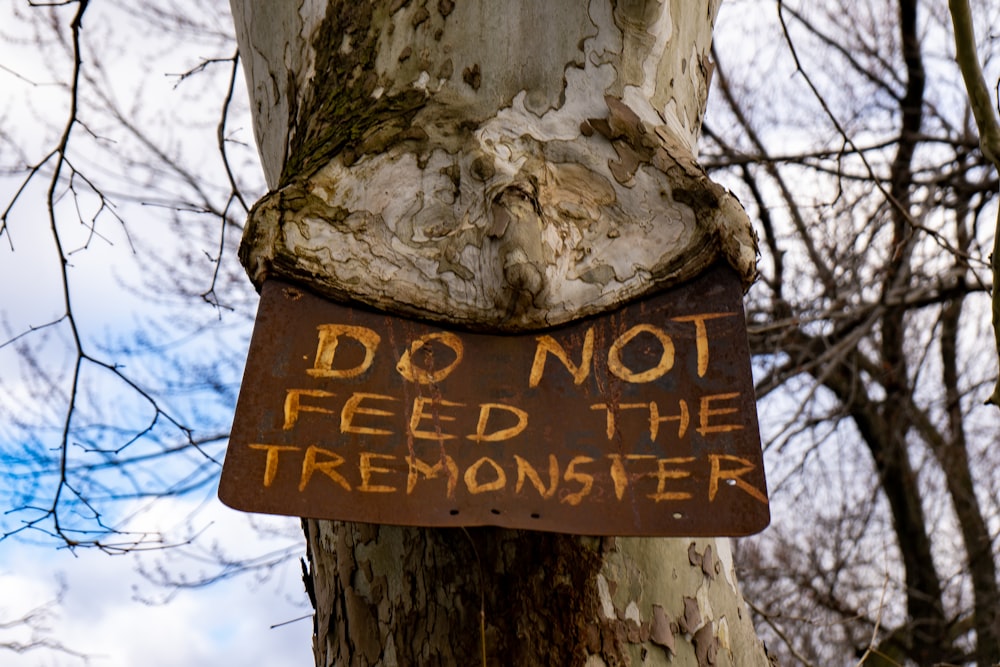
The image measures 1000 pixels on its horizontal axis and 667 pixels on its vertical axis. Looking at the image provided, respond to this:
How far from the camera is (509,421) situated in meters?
1.28

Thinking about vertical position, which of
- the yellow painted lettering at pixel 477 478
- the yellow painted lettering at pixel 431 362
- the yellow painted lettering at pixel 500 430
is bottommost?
the yellow painted lettering at pixel 477 478

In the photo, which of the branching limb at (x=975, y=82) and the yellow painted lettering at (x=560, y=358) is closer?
the yellow painted lettering at (x=560, y=358)

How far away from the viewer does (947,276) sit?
201 inches

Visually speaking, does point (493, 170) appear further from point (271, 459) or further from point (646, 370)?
point (271, 459)

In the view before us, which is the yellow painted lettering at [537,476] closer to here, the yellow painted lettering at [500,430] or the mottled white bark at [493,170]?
the yellow painted lettering at [500,430]

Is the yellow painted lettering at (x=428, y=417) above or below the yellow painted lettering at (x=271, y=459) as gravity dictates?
above

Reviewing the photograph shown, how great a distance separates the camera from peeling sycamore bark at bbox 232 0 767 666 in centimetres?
131

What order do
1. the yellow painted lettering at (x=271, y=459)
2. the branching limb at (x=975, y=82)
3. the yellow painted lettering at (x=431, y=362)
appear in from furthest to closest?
the branching limb at (x=975, y=82) < the yellow painted lettering at (x=431, y=362) < the yellow painted lettering at (x=271, y=459)

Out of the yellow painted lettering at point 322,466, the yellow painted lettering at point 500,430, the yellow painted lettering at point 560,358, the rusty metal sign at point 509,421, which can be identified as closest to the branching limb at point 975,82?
the rusty metal sign at point 509,421

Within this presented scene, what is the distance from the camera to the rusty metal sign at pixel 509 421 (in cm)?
121

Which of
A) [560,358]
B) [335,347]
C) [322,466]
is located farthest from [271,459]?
[560,358]

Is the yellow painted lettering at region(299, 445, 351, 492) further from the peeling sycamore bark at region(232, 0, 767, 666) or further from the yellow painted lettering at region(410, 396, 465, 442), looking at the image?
the peeling sycamore bark at region(232, 0, 767, 666)

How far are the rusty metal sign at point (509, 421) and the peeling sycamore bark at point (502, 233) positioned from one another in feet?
0.14

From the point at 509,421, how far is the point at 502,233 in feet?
0.85
